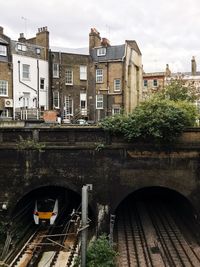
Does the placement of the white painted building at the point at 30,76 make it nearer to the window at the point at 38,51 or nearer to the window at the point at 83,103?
the window at the point at 38,51

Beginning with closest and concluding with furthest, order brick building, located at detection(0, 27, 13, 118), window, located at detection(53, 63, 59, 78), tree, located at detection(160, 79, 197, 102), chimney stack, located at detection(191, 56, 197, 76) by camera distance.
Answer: brick building, located at detection(0, 27, 13, 118) → tree, located at detection(160, 79, 197, 102) → window, located at detection(53, 63, 59, 78) → chimney stack, located at detection(191, 56, 197, 76)

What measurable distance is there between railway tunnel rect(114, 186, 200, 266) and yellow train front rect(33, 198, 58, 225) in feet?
12.6

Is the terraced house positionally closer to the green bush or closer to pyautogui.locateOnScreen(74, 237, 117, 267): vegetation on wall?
the green bush

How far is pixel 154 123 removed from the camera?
1625 cm

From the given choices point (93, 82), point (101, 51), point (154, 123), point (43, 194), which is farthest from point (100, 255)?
point (101, 51)

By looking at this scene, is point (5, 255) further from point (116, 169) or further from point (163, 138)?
point (163, 138)

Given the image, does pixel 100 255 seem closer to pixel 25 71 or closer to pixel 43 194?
pixel 43 194

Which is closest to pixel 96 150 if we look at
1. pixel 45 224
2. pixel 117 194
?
pixel 117 194

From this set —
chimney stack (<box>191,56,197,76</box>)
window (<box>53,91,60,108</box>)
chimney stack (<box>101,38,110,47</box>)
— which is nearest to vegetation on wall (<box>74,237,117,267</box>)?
window (<box>53,91,60,108</box>)

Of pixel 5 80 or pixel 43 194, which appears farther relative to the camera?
pixel 5 80

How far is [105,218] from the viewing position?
1683 cm

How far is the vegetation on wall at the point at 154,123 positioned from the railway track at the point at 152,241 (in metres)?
5.54

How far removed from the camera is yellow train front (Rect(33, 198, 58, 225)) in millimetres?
18250

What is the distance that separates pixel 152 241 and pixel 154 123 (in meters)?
6.59
